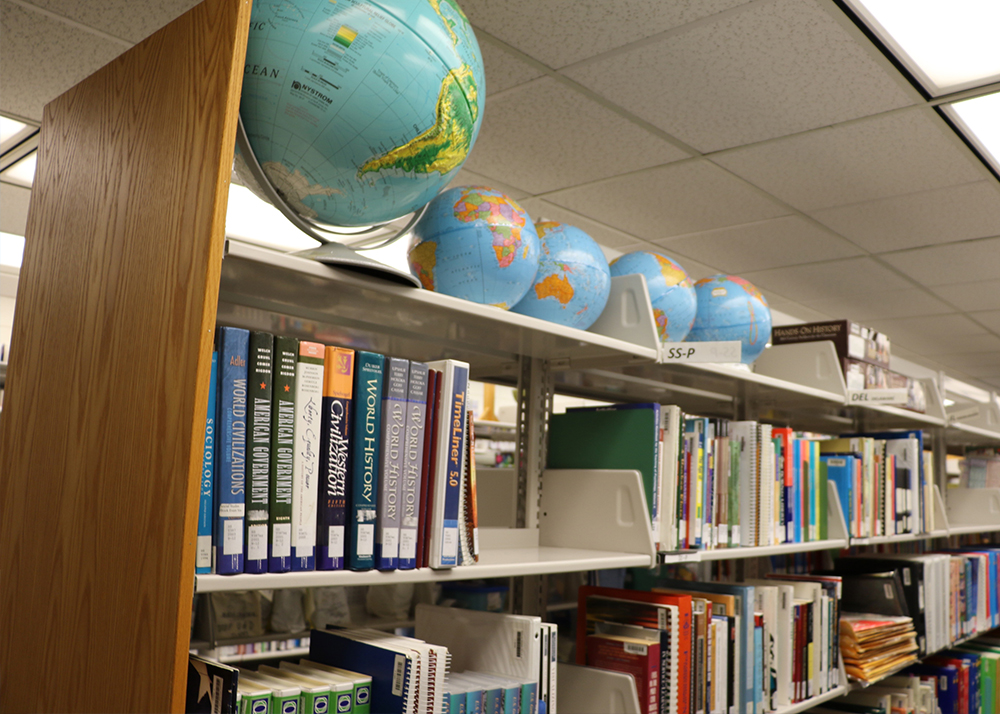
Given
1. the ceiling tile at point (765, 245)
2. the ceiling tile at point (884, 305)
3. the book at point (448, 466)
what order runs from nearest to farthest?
the book at point (448, 466)
the ceiling tile at point (765, 245)
the ceiling tile at point (884, 305)

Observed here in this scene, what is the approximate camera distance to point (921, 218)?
117 inches

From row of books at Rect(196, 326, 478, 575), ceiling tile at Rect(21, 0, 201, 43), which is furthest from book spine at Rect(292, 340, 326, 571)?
Answer: ceiling tile at Rect(21, 0, 201, 43)

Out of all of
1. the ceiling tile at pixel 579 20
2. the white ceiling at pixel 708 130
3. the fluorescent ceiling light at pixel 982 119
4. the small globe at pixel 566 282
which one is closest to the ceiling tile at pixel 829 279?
the white ceiling at pixel 708 130

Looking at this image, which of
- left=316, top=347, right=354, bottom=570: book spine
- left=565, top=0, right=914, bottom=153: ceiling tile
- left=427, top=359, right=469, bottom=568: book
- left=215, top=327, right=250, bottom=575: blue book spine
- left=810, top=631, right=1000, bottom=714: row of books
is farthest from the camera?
left=810, top=631, right=1000, bottom=714: row of books

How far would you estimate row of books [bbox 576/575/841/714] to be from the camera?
5.29 ft

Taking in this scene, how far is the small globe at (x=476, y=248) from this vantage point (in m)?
1.38

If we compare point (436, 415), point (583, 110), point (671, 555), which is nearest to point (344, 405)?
point (436, 415)

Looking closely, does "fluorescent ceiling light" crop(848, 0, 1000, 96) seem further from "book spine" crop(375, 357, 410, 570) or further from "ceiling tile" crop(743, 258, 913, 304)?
"ceiling tile" crop(743, 258, 913, 304)

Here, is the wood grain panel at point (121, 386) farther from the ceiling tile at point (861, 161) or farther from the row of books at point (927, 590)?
the row of books at point (927, 590)

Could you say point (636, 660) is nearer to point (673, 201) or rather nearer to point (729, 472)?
point (729, 472)

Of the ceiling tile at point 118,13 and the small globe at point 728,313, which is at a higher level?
the ceiling tile at point 118,13

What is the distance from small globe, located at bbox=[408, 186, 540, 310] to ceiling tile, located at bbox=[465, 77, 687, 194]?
31.4 inches

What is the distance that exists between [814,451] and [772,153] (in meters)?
0.92

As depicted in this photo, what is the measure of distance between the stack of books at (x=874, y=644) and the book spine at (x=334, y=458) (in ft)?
5.98
